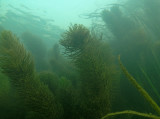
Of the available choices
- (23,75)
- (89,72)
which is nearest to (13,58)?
(23,75)

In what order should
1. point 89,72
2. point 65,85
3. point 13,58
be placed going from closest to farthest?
point 13,58
point 89,72
point 65,85

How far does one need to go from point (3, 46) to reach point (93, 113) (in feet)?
5.06

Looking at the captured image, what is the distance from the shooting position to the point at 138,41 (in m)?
5.68

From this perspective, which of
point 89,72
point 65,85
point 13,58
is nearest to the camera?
point 13,58

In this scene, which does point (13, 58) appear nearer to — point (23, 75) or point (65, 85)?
point (23, 75)

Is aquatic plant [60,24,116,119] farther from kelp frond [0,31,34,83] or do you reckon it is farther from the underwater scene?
kelp frond [0,31,34,83]

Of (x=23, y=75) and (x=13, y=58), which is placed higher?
(x=13, y=58)

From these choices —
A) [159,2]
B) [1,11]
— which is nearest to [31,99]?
[159,2]

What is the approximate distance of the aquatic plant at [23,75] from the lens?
5.45 ft

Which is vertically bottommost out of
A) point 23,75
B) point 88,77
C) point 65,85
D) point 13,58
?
point 65,85

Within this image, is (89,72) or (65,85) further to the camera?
(65,85)

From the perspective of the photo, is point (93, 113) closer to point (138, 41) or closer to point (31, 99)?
point (31, 99)

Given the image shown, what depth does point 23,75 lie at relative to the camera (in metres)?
1.72

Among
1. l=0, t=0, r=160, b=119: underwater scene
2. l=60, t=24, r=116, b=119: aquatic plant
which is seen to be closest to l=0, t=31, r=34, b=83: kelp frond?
l=0, t=0, r=160, b=119: underwater scene
